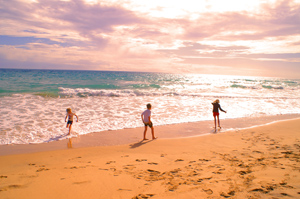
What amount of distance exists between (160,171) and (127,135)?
4.07 metres

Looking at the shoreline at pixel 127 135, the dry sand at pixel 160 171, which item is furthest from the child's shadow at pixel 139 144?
the shoreline at pixel 127 135

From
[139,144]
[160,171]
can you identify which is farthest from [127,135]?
[160,171]

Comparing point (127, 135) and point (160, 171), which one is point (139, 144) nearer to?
point (127, 135)

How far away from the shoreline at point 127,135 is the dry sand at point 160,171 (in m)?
0.60

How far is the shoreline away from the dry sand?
601mm

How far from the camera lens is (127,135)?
851 cm

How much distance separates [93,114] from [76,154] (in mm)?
5833

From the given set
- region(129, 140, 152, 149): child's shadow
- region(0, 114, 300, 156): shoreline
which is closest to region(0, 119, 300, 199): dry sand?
region(129, 140, 152, 149): child's shadow

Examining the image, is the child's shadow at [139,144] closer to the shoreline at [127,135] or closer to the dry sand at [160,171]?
the dry sand at [160,171]

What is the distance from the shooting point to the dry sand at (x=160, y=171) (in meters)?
3.61

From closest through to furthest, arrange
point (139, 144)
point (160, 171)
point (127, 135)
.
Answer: point (160, 171) < point (139, 144) < point (127, 135)

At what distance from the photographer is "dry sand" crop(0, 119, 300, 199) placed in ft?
11.8

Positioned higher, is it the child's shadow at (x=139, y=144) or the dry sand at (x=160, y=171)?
the dry sand at (x=160, y=171)

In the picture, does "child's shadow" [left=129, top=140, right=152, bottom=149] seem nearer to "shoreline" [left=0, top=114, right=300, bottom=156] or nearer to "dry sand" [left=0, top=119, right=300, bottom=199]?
"dry sand" [left=0, top=119, right=300, bottom=199]
